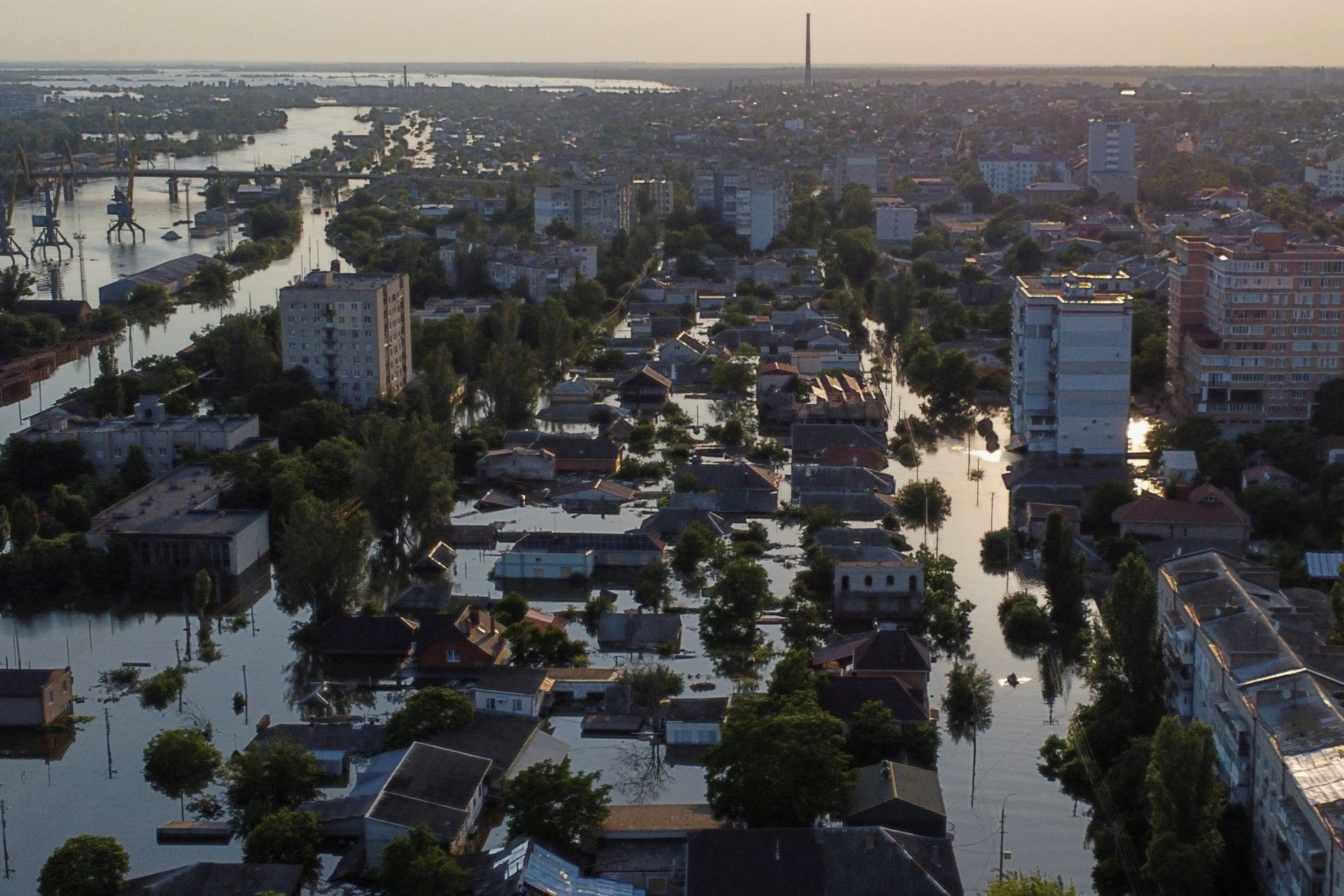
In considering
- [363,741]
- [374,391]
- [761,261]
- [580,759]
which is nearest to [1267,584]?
[580,759]

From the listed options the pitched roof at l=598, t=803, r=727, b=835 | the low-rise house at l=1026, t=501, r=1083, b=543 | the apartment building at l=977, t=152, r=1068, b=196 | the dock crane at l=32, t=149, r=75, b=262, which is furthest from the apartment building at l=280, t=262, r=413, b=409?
the apartment building at l=977, t=152, r=1068, b=196

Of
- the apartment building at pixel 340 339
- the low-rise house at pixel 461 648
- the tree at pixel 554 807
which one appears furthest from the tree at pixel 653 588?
the apartment building at pixel 340 339

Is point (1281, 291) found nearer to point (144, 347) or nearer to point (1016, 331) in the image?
point (1016, 331)

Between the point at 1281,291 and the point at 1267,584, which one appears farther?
the point at 1281,291

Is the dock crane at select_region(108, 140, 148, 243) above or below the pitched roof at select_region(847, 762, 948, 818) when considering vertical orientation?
above

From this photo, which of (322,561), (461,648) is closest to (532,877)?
(461,648)

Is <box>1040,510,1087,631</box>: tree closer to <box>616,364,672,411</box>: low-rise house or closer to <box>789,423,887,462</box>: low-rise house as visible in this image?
<box>789,423,887,462</box>: low-rise house

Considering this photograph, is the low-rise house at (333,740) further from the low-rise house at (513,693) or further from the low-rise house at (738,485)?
the low-rise house at (738,485)
